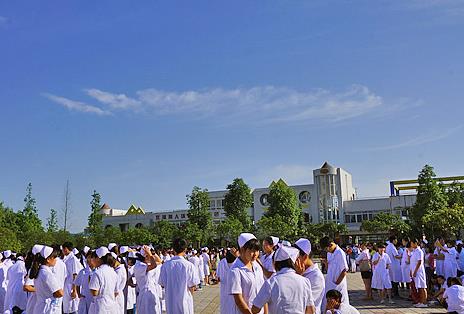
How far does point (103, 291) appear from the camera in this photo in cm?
639

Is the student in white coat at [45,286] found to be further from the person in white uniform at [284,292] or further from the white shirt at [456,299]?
the white shirt at [456,299]

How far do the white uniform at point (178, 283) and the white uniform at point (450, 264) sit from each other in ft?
30.3

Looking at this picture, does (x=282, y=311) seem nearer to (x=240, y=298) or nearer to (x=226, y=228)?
(x=240, y=298)

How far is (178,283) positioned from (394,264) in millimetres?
9660

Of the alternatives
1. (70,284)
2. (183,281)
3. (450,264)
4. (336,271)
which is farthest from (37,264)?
(450,264)

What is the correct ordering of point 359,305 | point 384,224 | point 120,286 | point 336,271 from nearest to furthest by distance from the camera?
point 120,286 → point 336,271 → point 359,305 → point 384,224

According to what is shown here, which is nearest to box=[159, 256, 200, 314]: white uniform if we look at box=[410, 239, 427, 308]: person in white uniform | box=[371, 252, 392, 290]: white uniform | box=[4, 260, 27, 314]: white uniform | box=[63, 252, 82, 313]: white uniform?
box=[63, 252, 82, 313]: white uniform

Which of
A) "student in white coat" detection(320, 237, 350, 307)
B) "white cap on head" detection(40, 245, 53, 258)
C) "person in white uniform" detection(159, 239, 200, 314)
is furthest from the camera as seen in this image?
"student in white coat" detection(320, 237, 350, 307)

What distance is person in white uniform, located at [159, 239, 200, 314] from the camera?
20.5ft

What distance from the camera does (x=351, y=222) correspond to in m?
61.9

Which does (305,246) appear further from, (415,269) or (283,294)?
(415,269)

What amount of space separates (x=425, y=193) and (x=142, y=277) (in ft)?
137

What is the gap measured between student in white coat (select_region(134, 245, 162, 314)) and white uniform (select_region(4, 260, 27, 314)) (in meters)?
2.40

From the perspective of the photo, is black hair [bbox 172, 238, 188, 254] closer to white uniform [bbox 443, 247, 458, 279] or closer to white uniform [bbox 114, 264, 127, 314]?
white uniform [bbox 114, 264, 127, 314]
